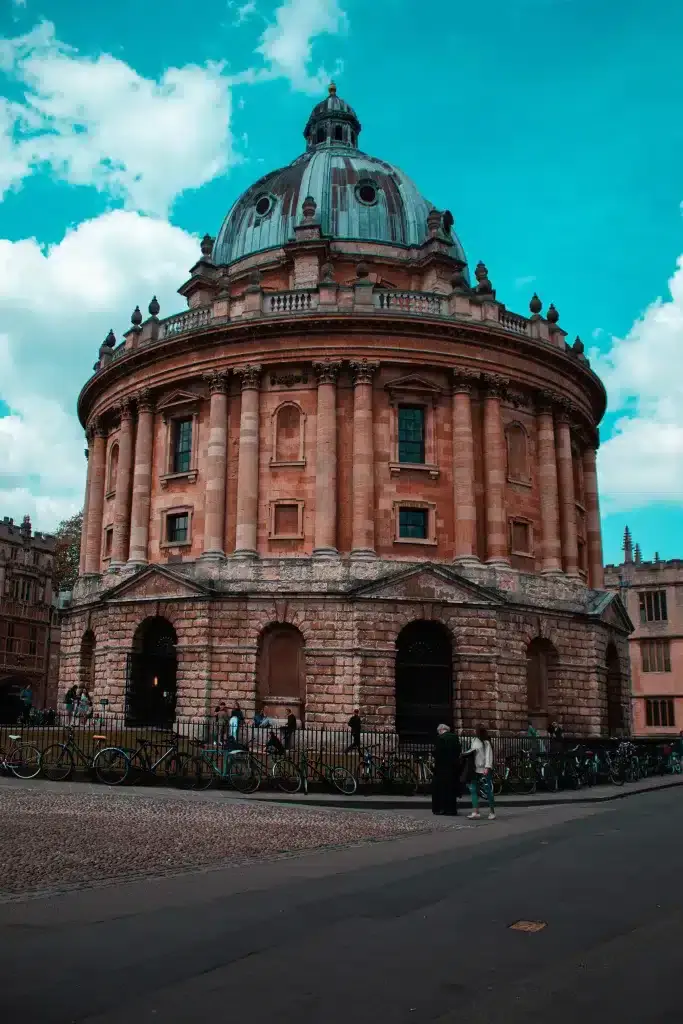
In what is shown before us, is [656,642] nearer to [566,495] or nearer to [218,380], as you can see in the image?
[566,495]

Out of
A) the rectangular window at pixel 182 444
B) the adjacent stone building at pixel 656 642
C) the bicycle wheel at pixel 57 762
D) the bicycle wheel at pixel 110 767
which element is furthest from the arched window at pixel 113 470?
the adjacent stone building at pixel 656 642

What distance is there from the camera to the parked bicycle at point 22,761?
77.5 ft

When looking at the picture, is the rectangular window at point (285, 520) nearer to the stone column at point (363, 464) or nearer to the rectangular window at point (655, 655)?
the stone column at point (363, 464)

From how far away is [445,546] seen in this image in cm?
3653

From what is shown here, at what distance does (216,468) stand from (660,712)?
39505 mm

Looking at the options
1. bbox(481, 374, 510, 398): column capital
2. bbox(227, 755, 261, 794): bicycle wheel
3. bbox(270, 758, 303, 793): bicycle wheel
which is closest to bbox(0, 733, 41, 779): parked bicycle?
bbox(227, 755, 261, 794): bicycle wheel

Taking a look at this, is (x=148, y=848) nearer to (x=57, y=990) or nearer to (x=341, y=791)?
(x=57, y=990)

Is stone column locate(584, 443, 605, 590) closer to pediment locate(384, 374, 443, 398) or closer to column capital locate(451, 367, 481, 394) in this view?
column capital locate(451, 367, 481, 394)

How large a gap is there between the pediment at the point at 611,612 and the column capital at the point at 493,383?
31.0 ft

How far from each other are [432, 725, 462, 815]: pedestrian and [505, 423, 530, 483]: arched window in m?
20.9

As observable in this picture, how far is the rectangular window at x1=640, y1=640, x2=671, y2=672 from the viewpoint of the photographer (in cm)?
6375

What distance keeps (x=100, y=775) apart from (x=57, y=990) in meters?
17.1

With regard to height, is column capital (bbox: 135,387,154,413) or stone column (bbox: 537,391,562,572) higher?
column capital (bbox: 135,387,154,413)

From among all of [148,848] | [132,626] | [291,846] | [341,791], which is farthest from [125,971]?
[132,626]
